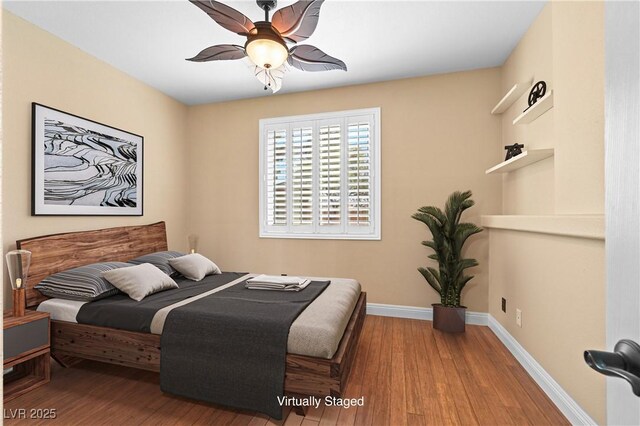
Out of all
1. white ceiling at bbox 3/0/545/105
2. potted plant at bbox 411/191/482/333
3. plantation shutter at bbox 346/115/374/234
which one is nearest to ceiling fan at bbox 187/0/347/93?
white ceiling at bbox 3/0/545/105

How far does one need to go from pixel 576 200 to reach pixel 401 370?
1.73 m

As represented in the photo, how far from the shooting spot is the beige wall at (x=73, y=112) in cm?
246

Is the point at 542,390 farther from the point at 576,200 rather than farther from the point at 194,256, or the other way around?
the point at 194,256

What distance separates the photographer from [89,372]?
2426 millimetres

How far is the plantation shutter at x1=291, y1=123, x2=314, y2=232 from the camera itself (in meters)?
3.98

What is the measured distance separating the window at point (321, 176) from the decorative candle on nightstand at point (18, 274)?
239 centimetres

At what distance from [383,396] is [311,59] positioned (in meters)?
2.54

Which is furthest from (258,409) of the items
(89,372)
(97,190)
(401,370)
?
(97,190)

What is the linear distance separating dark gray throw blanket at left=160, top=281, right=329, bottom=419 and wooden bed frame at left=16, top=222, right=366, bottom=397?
107mm

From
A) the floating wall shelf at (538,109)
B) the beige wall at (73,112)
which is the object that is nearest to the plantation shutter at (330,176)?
the floating wall shelf at (538,109)

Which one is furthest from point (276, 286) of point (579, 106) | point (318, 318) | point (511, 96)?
point (511, 96)

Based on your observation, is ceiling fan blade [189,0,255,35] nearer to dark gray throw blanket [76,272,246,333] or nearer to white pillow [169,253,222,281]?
dark gray throw blanket [76,272,246,333]

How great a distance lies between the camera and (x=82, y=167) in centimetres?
298

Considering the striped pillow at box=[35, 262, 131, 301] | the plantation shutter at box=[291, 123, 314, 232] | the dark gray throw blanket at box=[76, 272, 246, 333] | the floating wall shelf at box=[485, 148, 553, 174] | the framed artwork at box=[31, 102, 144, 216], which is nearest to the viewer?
the dark gray throw blanket at box=[76, 272, 246, 333]
